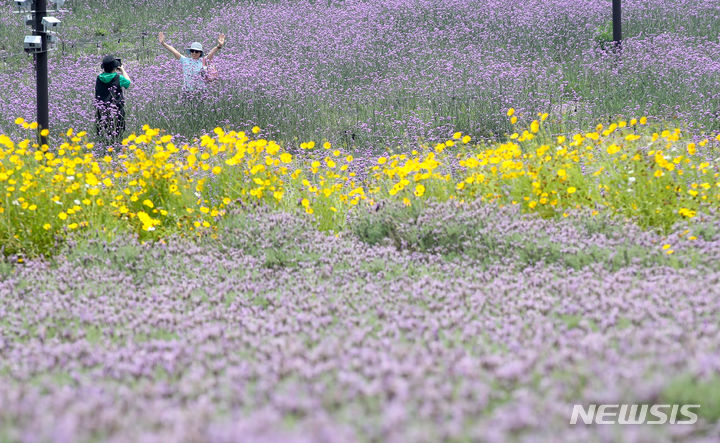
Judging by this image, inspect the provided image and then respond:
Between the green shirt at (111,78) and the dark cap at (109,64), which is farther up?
the dark cap at (109,64)

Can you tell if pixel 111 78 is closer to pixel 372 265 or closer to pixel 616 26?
pixel 372 265

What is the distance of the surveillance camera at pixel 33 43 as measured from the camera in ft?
29.3

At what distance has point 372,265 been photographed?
183 inches

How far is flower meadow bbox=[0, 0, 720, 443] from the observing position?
2.26 metres

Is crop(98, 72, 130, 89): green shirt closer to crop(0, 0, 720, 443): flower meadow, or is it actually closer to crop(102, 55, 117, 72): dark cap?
crop(102, 55, 117, 72): dark cap

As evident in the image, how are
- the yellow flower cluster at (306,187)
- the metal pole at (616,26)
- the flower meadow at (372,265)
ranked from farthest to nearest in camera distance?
the metal pole at (616,26)
the yellow flower cluster at (306,187)
the flower meadow at (372,265)

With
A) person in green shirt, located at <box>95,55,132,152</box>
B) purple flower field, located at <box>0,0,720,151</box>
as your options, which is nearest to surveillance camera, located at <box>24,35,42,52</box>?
person in green shirt, located at <box>95,55,132,152</box>

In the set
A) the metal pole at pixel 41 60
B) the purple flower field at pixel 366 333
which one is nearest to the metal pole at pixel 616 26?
the purple flower field at pixel 366 333

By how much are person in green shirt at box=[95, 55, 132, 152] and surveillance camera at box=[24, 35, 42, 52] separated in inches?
72.8

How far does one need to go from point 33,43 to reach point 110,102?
6.78 ft

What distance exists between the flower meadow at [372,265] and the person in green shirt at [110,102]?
333 mm

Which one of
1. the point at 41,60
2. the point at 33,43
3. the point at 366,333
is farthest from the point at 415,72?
the point at 366,333

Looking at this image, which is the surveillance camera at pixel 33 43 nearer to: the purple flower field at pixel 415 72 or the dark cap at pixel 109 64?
the dark cap at pixel 109 64

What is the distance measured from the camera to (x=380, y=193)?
264 inches
